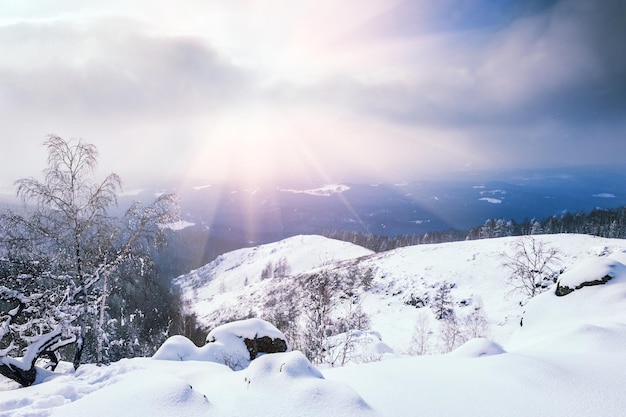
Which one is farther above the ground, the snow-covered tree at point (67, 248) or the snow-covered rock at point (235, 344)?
the snow-covered tree at point (67, 248)

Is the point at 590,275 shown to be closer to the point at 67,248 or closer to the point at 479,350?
the point at 479,350

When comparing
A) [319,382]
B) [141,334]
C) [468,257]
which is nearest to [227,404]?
[319,382]

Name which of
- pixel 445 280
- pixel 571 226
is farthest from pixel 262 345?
pixel 571 226

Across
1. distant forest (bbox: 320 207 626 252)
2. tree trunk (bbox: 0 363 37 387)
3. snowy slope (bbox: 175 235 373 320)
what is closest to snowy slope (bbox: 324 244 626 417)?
tree trunk (bbox: 0 363 37 387)

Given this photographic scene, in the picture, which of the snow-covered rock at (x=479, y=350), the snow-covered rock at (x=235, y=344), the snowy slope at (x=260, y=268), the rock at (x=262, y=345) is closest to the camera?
the snow-covered rock at (x=479, y=350)

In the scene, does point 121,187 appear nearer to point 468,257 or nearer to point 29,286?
point 29,286

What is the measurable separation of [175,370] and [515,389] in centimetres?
869

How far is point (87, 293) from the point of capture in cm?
1407

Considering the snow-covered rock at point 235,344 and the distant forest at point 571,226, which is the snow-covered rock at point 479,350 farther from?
the distant forest at point 571,226

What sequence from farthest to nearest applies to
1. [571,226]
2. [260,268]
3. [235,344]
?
[260,268]
[571,226]
[235,344]

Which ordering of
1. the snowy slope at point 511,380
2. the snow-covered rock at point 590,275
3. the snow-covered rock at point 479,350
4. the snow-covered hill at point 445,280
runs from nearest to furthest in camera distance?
the snowy slope at point 511,380, the snow-covered rock at point 479,350, the snow-covered rock at point 590,275, the snow-covered hill at point 445,280

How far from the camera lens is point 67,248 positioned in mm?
13320

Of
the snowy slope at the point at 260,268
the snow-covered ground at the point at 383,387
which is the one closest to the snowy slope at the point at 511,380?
the snow-covered ground at the point at 383,387

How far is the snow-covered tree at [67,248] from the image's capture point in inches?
460
